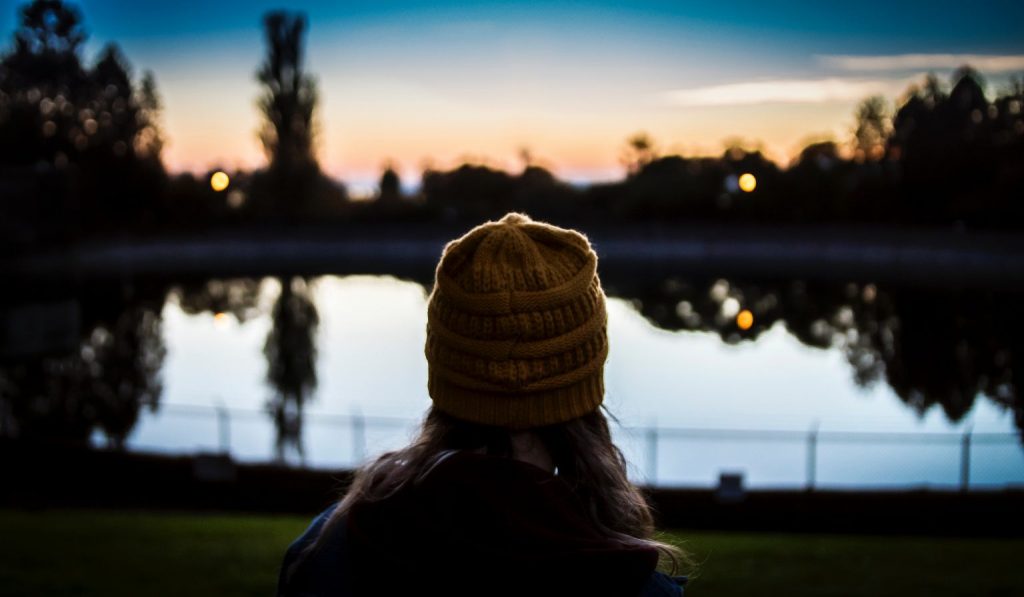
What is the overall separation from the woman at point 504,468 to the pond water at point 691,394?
4758 mm

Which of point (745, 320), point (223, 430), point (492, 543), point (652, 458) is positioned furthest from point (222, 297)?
point (492, 543)

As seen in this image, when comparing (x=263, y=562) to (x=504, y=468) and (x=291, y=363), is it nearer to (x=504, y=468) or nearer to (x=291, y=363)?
(x=504, y=468)

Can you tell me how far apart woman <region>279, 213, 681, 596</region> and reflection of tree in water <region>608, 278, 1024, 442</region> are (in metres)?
16.8

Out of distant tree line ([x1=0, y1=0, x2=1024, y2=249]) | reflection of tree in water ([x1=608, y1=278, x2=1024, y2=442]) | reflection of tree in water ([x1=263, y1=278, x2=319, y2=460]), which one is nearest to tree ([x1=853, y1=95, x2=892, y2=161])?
distant tree line ([x1=0, y1=0, x2=1024, y2=249])

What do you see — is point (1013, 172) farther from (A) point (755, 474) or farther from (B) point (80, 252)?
(B) point (80, 252)

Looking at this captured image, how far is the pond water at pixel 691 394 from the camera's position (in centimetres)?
1364

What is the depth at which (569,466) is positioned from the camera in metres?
1.49

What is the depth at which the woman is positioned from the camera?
→ 1.30m

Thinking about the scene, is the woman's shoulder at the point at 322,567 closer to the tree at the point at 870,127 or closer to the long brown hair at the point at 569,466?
the long brown hair at the point at 569,466

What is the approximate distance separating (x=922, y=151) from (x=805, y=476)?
34.7 m

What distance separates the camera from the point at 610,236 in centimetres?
4544

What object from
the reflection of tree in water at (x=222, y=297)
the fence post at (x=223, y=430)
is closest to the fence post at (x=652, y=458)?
the fence post at (x=223, y=430)

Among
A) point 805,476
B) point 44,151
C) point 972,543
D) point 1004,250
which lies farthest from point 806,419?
point 44,151

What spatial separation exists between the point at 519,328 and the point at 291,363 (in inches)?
901
